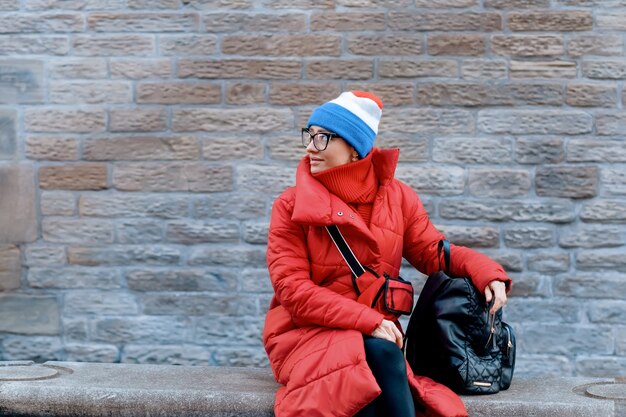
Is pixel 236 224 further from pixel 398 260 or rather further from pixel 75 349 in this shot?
pixel 398 260

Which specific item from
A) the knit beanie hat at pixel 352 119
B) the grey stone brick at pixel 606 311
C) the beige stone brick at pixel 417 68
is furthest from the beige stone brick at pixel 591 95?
the knit beanie hat at pixel 352 119

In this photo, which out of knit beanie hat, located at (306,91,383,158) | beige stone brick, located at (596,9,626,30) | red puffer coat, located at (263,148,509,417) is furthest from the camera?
beige stone brick, located at (596,9,626,30)

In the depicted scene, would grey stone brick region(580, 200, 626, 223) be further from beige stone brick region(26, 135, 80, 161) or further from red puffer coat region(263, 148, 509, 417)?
beige stone brick region(26, 135, 80, 161)

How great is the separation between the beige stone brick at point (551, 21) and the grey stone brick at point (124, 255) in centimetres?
220

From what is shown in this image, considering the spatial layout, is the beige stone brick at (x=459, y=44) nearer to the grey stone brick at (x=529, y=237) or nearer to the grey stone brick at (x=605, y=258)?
the grey stone brick at (x=529, y=237)

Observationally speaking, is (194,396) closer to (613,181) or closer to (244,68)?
(244,68)

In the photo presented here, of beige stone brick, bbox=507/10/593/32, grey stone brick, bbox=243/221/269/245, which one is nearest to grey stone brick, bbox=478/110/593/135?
beige stone brick, bbox=507/10/593/32

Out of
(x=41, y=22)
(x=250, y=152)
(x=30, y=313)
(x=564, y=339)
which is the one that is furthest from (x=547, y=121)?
(x=30, y=313)

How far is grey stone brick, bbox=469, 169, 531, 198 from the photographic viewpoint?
5.21 metres

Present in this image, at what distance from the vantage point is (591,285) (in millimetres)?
5207

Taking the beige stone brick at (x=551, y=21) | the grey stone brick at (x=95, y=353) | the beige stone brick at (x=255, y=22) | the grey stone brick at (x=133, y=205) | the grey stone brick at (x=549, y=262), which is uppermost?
the beige stone brick at (x=551, y=21)

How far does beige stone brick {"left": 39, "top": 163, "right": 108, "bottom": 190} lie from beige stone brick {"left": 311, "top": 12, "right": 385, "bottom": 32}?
1.42 metres

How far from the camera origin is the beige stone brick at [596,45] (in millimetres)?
5141

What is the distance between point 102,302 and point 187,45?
58.5 inches
